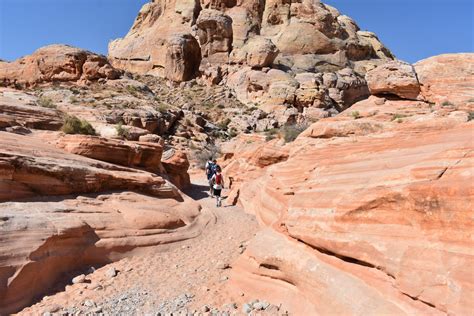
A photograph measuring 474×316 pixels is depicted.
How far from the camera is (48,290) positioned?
6.62 m

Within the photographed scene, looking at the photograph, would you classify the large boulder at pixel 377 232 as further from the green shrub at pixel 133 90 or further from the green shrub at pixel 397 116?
the green shrub at pixel 133 90

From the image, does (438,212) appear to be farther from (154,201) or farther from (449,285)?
(154,201)

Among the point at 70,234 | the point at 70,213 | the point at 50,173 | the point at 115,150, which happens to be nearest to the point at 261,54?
the point at 115,150

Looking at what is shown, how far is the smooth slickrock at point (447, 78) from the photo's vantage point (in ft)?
35.3

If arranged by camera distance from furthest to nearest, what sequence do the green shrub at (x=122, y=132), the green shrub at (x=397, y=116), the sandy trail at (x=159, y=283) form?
the green shrub at (x=122, y=132) → the green shrub at (x=397, y=116) → the sandy trail at (x=159, y=283)

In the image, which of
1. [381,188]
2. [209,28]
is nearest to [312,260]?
[381,188]

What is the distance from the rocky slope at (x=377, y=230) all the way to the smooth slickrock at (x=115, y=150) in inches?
250

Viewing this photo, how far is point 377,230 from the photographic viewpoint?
4914 mm

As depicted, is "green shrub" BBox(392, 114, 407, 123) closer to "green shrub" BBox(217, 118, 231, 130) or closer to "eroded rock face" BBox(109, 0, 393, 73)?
"green shrub" BBox(217, 118, 231, 130)

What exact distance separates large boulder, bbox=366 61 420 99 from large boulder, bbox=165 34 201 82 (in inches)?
1557

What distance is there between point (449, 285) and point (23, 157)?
870 cm

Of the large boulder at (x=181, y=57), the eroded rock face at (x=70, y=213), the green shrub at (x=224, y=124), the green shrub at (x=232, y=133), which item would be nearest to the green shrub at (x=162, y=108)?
the green shrub at (x=232, y=133)

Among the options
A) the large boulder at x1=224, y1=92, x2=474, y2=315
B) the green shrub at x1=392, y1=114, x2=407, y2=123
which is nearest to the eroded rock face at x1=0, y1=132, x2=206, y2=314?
the large boulder at x1=224, y1=92, x2=474, y2=315

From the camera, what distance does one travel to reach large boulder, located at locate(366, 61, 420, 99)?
10922 mm
